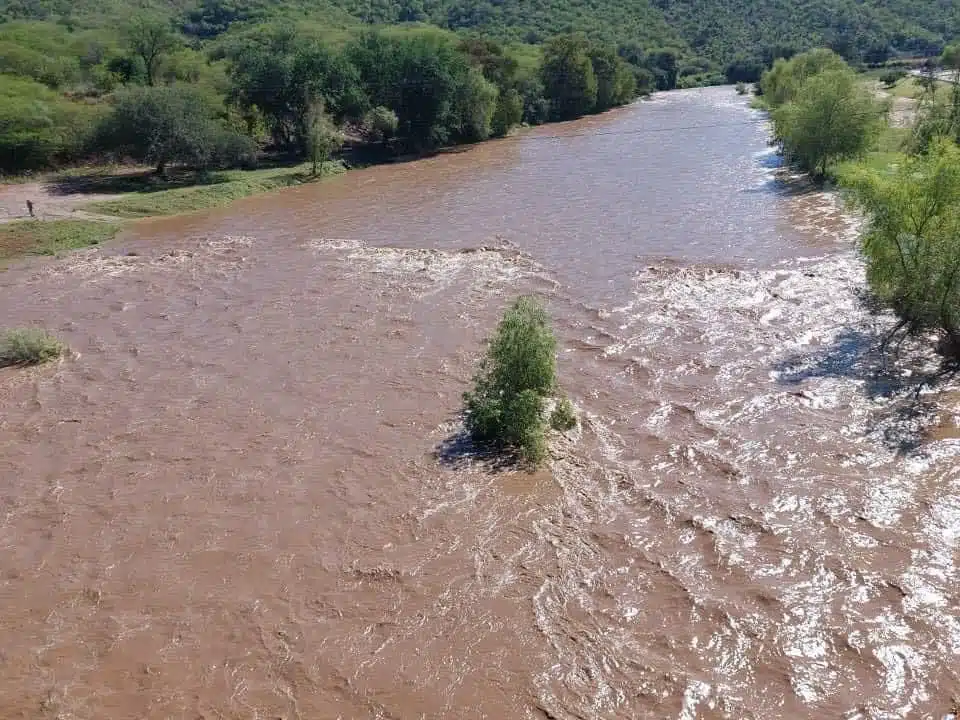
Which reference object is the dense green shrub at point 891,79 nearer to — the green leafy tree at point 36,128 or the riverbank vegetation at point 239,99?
the riverbank vegetation at point 239,99

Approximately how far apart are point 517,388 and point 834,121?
110ft

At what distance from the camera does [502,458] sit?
1484 centimetres

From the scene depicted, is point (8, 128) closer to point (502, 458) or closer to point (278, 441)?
point (278, 441)

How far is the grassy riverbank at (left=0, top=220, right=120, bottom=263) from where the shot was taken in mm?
33250

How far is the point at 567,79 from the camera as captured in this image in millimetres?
80188

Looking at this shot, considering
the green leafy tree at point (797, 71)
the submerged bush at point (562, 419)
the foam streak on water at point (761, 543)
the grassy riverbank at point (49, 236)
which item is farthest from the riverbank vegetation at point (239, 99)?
the submerged bush at point (562, 419)

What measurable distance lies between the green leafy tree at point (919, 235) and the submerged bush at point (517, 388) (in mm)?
8824

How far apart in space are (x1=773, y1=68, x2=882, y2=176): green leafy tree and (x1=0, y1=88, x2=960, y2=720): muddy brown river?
17.1 m

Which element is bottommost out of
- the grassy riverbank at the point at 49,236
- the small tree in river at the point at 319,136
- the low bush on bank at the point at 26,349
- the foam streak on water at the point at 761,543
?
the foam streak on water at the point at 761,543

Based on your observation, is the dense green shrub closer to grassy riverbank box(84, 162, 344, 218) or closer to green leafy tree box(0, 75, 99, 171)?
grassy riverbank box(84, 162, 344, 218)

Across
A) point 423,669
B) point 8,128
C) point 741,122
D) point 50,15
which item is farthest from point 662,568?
point 50,15

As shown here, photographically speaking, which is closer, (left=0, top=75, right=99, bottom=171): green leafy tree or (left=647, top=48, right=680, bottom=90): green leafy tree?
(left=0, top=75, right=99, bottom=171): green leafy tree

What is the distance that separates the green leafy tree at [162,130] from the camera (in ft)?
148

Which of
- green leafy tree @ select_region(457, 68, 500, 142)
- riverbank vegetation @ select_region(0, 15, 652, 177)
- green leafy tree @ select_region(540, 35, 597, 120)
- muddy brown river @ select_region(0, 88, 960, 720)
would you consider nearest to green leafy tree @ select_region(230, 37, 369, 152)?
riverbank vegetation @ select_region(0, 15, 652, 177)
